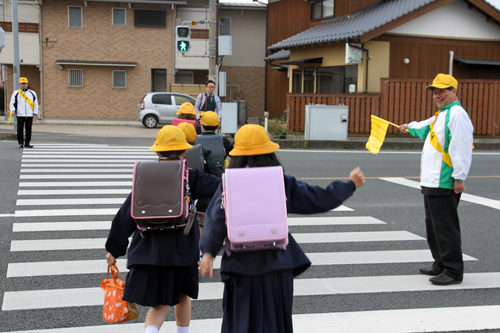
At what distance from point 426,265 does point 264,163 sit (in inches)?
134

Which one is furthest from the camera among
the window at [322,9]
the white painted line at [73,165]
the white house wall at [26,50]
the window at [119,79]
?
the window at [119,79]

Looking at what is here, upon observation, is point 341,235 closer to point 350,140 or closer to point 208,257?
point 208,257

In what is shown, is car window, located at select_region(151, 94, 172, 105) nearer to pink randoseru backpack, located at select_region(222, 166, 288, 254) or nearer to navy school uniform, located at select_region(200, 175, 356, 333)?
navy school uniform, located at select_region(200, 175, 356, 333)

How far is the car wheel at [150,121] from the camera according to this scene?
22.9 m

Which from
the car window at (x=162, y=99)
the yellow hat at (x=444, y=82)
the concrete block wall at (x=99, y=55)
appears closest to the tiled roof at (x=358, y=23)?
the car window at (x=162, y=99)

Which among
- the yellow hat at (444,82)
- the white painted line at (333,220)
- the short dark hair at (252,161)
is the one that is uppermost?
the yellow hat at (444,82)

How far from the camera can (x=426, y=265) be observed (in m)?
5.52

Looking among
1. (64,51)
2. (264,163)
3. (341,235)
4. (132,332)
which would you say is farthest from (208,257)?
(64,51)

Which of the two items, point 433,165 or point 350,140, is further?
point 350,140

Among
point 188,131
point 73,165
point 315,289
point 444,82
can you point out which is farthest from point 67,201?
point 444,82

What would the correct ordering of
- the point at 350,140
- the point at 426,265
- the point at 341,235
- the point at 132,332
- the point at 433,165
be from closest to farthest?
1. the point at 132,332
2. the point at 433,165
3. the point at 426,265
4. the point at 341,235
5. the point at 350,140

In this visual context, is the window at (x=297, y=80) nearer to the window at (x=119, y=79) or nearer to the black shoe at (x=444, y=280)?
the window at (x=119, y=79)

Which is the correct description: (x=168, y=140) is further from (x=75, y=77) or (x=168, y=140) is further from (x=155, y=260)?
(x=75, y=77)

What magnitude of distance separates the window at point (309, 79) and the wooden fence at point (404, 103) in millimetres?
A: 3785
